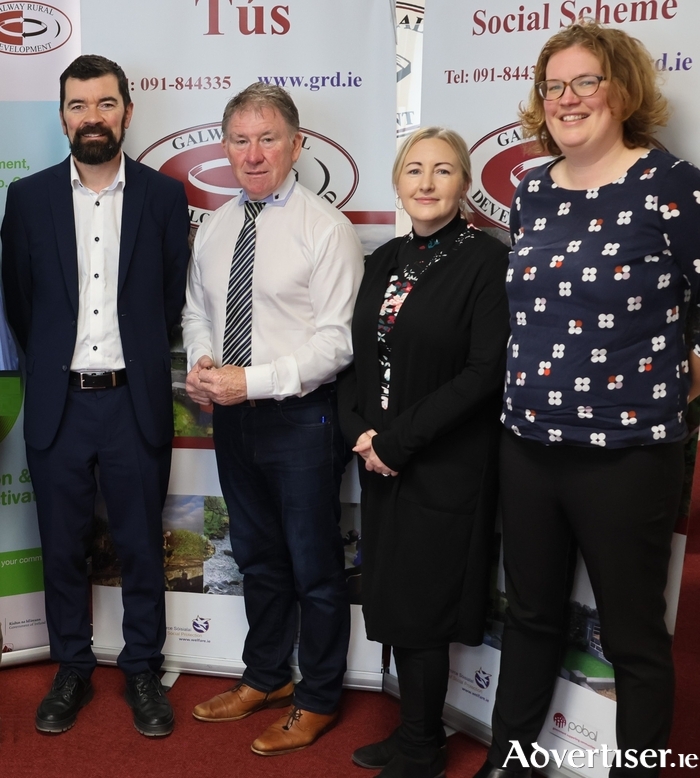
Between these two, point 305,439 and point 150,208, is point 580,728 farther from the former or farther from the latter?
point 150,208

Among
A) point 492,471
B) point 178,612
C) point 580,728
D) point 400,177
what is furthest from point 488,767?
point 400,177

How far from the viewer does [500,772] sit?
2227 mm

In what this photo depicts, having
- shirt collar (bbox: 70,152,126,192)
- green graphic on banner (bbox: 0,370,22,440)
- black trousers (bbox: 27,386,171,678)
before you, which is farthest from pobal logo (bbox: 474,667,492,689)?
shirt collar (bbox: 70,152,126,192)

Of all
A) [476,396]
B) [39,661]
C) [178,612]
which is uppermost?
[476,396]

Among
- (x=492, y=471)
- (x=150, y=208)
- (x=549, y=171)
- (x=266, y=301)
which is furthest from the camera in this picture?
(x=150, y=208)

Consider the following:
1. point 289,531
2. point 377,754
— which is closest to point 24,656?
point 289,531

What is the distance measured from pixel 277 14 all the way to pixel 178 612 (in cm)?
210

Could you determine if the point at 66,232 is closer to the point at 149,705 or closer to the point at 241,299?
the point at 241,299

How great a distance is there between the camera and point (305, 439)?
2438mm

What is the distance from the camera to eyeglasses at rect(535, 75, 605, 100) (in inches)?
73.3

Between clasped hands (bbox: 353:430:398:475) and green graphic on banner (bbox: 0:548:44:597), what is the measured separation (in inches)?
57.8

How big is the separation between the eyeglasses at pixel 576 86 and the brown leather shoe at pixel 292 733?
1938 millimetres

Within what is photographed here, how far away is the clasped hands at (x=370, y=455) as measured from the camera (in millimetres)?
2172

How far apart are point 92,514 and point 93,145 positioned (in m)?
1.19
